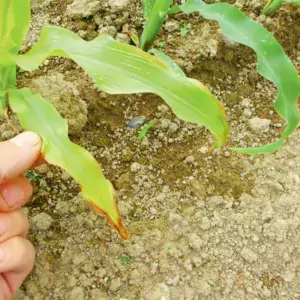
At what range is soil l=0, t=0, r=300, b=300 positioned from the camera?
1115mm

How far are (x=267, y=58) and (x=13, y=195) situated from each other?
0.58 m

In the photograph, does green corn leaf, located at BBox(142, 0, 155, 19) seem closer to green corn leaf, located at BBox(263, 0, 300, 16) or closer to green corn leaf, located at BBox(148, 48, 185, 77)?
green corn leaf, located at BBox(148, 48, 185, 77)

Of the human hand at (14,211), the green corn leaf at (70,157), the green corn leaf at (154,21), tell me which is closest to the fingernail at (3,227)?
the human hand at (14,211)

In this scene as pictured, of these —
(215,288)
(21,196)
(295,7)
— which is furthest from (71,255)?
(295,7)

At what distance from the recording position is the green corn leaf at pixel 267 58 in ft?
3.39

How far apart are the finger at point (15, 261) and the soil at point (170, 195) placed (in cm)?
8

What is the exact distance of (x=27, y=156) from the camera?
92cm

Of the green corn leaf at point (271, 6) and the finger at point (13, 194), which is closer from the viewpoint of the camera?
the finger at point (13, 194)

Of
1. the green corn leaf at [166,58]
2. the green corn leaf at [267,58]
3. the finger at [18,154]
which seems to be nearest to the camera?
the finger at [18,154]

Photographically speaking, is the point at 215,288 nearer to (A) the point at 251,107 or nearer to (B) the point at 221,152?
(B) the point at 221,152

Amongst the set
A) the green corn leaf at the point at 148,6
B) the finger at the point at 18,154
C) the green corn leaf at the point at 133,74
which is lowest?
the finger at the point at 18,154

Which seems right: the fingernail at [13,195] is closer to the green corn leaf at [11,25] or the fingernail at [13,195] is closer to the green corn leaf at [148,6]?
the green corn leaf at [11,25]

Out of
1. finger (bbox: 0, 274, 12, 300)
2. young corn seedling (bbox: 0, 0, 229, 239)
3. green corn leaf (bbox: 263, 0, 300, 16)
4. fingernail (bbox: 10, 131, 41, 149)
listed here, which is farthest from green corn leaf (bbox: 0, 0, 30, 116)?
green corn leaf (bbox: 263, 0, 300, 16)

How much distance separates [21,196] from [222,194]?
1.50ft
